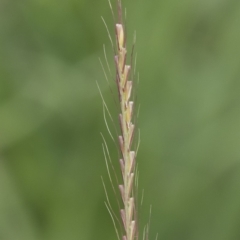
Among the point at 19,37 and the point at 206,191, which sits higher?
the point at 19,37

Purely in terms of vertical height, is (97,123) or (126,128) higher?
(126,128)

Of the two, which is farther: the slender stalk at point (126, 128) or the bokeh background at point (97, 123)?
the bokeh background at point (97, 123)

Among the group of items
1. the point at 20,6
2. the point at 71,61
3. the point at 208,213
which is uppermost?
the point at 20,6

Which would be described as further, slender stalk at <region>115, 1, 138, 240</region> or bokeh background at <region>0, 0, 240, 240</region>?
bokeh background at <region>0, 0, 240, 240</region>

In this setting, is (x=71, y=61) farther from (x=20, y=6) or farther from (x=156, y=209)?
(x=156, y=209)

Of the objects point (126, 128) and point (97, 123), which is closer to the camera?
point (126, 128)

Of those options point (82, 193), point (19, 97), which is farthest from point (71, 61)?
point (82, 193)

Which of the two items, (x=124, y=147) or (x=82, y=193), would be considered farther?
(x=82, y=193)
